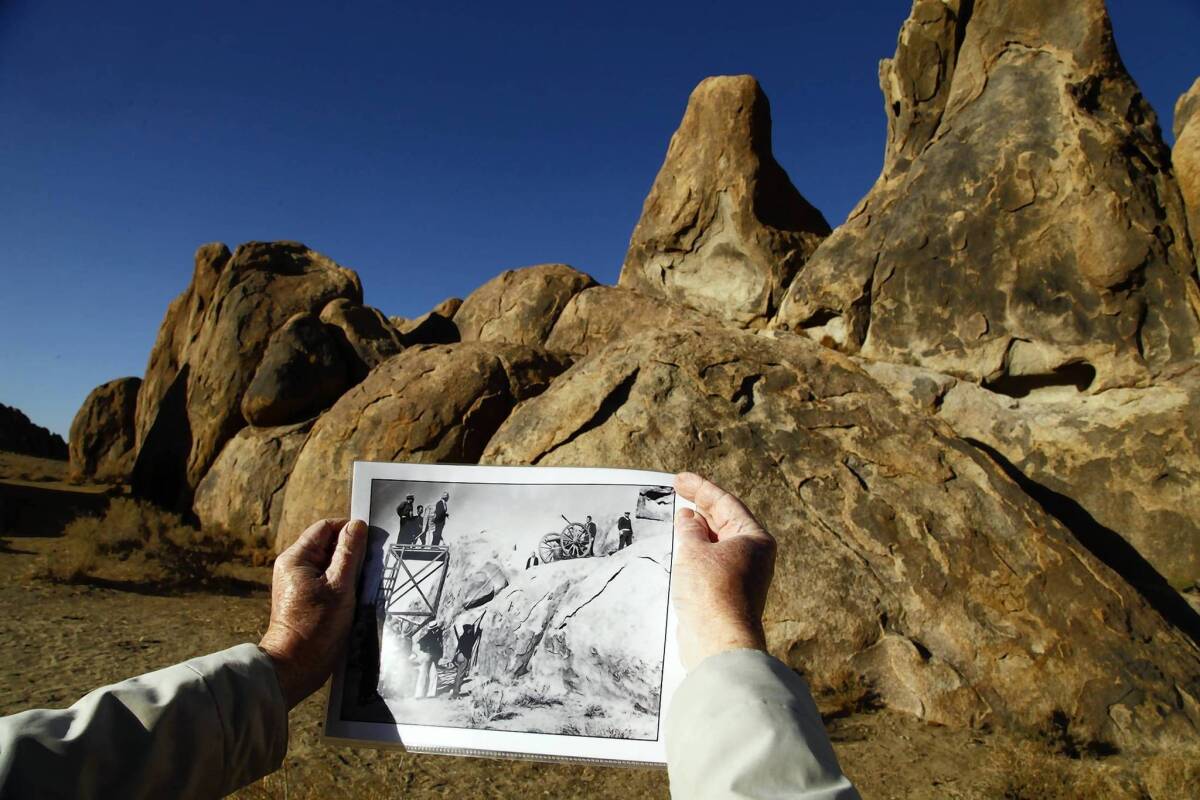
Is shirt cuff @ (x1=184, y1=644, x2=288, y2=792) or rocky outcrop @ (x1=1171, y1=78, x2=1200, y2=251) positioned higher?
rocky outcrop @ (x1=1171, y1=78, x2=1200, y2=251)

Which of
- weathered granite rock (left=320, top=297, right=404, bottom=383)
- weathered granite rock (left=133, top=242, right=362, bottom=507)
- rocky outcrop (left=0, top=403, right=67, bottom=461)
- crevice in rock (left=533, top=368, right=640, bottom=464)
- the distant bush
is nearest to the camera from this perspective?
crevice in rock (left=533, top=368, right=640, bottom=464)

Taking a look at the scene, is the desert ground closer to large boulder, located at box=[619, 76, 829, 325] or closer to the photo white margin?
the photo white margin

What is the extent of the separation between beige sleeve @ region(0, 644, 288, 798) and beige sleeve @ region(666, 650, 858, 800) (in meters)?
0.78

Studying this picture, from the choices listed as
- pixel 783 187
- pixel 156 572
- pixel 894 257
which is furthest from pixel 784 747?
pixel 783 187

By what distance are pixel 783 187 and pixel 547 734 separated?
36.3 feet

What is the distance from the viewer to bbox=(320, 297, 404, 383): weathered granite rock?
10.5 meters

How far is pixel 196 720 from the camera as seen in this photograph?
1188mm

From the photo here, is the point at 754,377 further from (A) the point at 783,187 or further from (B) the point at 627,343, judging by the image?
(A) the point at 783,187

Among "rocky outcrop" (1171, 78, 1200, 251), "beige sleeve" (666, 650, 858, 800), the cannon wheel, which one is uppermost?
"rocky outcrop" (1171, 78, 1200, 251)

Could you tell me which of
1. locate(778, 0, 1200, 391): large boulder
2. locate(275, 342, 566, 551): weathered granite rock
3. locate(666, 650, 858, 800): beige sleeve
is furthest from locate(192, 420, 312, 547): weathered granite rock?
locate(666, 650, 858, 800): beige sleeve

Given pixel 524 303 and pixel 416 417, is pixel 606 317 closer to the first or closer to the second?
pixel 524 303

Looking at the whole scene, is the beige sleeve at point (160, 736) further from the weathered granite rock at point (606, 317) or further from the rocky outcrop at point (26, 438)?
the rocky outcrop at point (26, 438)

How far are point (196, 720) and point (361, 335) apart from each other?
33.6 ft

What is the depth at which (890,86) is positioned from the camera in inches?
340
